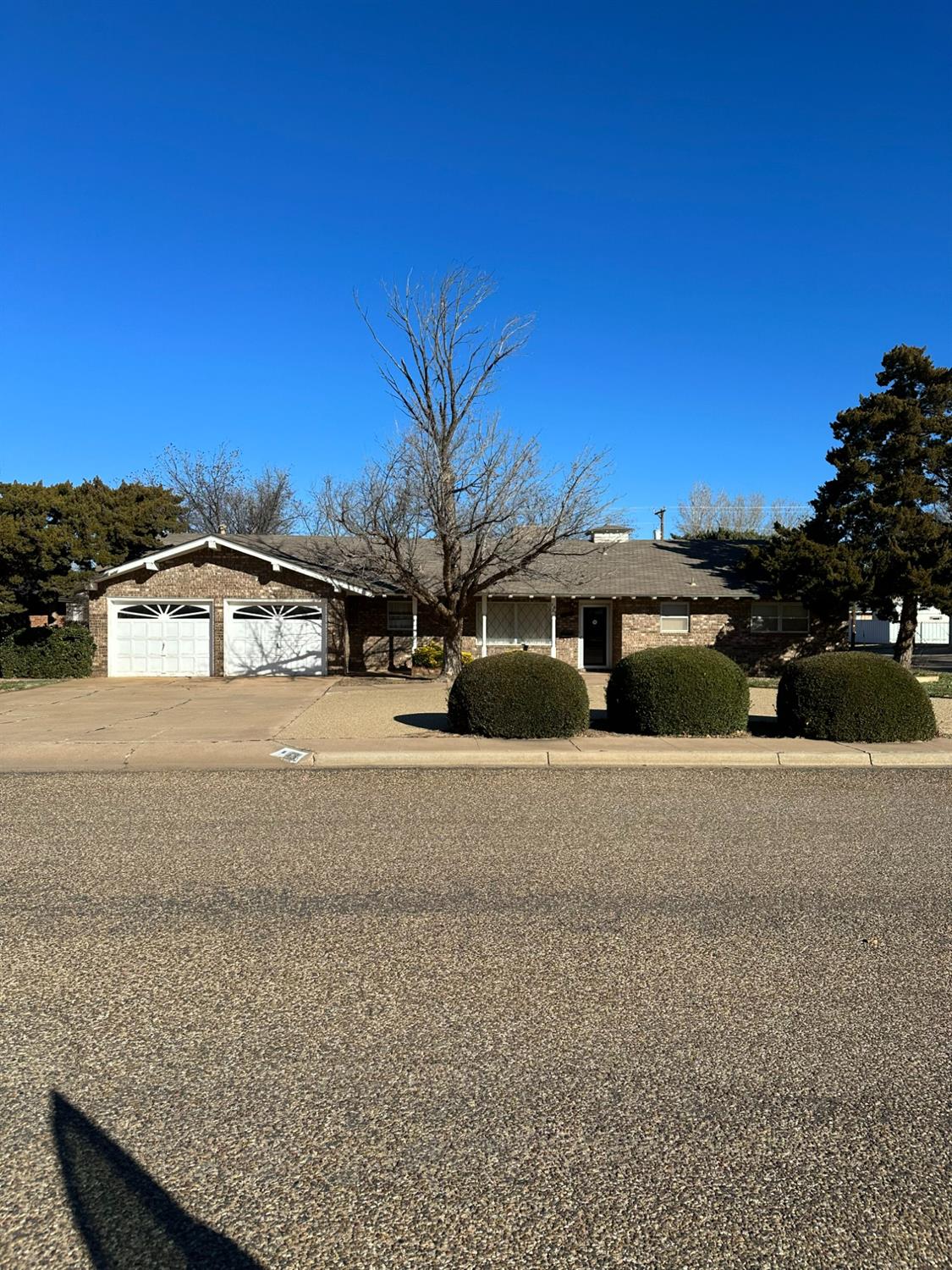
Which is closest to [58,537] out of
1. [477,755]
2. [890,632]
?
[477,755]

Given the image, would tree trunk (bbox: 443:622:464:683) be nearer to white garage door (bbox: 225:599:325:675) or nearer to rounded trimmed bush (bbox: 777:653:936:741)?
white garage door (bbox: 225:599:325:675)

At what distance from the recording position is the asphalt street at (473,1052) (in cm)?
239

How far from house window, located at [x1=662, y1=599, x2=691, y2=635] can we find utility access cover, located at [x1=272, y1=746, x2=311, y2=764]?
16553 mm

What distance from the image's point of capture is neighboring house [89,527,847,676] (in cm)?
2288

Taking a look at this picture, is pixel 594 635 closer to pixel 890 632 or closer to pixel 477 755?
→ pixel 477 755

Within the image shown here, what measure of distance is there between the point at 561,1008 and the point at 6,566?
2160cm

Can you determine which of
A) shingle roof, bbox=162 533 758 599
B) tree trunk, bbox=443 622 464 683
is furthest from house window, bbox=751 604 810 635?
tree trunk, bbox=443 622 464 683

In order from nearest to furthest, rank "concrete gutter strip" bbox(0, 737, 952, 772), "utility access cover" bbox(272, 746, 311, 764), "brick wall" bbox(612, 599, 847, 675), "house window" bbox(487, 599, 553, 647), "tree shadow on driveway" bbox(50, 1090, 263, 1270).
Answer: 1. "tree shadow on driveway" bbox(50, 1090, 263, 1270)
2. "concrete gutter strip" bbox(0, 737, 952, 772)
3. "utility access cover" bbox(272, 746, 311, 764)
4. "house window" bbox(487, 599, 553, 647)
5. "brick wall" bbox(612, 599, 847, 675)

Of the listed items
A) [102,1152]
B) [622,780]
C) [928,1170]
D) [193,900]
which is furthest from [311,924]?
[622,780]

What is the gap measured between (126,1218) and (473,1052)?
4.45ft

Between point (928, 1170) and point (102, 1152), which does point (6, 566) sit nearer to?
point (102, 1152)

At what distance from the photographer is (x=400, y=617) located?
2472 centimetres

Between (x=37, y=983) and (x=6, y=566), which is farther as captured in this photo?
(x=6, y=566)

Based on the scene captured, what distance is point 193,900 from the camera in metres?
5.20
